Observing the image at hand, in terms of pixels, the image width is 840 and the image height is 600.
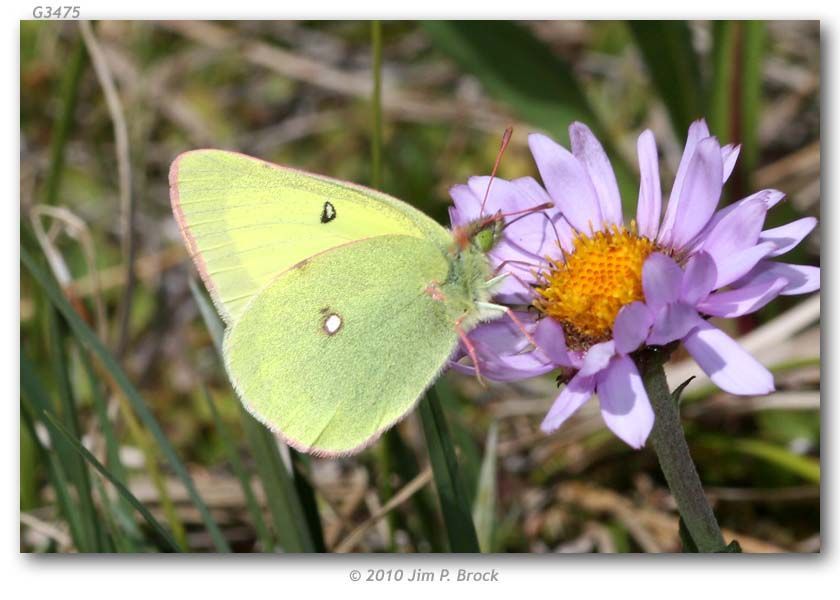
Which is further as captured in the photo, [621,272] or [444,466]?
[444,466]

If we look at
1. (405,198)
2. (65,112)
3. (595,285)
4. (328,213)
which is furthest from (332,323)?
(405,198)

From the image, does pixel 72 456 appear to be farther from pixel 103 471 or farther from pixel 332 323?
pixel 332 323

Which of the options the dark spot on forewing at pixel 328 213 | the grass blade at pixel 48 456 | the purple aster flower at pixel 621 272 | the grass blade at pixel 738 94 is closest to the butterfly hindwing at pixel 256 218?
the dark spot on forewing at pixel 328 213

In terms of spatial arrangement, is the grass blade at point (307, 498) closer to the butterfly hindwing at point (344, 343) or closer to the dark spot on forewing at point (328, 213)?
the butterfly hindwing at point (344, 343)

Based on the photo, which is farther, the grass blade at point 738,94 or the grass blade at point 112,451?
the grass blade at point 738,94

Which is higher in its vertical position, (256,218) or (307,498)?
(256,218)

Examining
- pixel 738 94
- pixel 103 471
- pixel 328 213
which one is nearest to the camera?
pixel 103 471

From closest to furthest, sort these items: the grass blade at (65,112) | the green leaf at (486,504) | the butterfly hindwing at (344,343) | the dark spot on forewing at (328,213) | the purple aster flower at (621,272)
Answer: the purple aster flower at (621,272)
the butterfly hindwing at (344,343)
the dark spot on forewing at (328,213)
the green leaf at (486,504)
the grass blade at (65,112)
